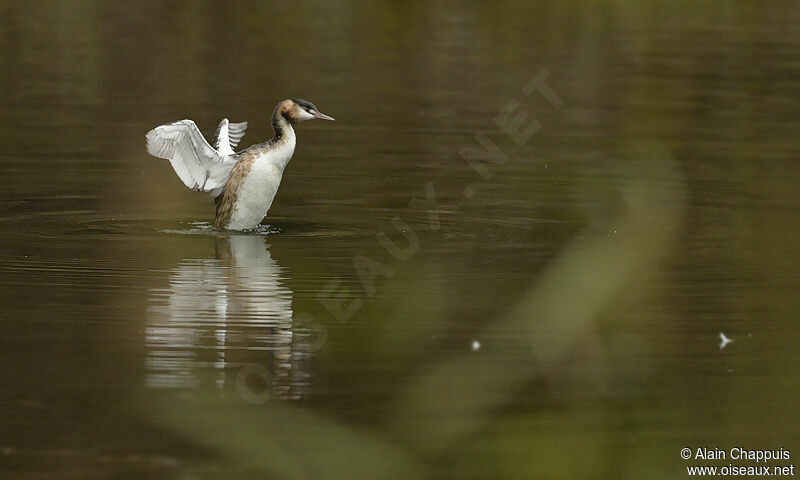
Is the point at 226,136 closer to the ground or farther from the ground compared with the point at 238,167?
farther from the ground

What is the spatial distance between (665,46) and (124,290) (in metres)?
17.4

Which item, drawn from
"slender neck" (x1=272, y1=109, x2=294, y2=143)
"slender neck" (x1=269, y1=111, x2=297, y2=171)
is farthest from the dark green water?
"slender neck" (x1=272, y1=109, x2=294, y2=143)

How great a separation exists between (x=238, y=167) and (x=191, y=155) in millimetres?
362

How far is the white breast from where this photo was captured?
38.7 ft

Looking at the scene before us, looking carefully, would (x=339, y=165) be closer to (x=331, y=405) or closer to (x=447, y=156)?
(x=447, y=156)

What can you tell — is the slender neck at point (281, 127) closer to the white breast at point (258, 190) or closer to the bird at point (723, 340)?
the white breast at point (258, 190)

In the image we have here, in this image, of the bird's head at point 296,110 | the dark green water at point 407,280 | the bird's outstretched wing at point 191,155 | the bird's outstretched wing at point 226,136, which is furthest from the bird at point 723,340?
the bird's outstretched wing at point 226,136

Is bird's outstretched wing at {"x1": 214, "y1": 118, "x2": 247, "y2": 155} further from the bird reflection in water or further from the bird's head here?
the bird reflection in water

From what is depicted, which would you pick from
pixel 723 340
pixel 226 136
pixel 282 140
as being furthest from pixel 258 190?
pixel 723 340

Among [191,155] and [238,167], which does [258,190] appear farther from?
[191,155]

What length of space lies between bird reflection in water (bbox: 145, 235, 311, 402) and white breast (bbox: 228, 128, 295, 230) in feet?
3.81

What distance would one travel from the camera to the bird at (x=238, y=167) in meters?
11.7

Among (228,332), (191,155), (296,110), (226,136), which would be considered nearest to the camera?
(228,332)

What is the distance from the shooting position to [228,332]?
8.36m
